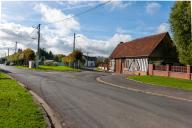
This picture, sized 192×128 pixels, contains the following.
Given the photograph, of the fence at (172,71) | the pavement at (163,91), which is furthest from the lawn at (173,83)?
the fence at (172,71)

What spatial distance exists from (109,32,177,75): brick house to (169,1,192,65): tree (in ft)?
22.9

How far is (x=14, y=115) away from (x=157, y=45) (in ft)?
135

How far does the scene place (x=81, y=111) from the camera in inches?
508

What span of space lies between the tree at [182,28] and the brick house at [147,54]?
697cm

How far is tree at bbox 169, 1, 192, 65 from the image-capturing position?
131 feet

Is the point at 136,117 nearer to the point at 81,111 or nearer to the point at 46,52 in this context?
the point at 81,111

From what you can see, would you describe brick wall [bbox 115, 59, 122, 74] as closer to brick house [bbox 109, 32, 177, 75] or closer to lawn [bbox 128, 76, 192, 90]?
brick house [bbox 109, 32, 177, 75]

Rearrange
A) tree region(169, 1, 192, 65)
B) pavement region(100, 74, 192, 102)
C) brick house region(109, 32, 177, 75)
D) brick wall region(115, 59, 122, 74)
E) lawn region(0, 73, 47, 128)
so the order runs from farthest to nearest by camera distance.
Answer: brick wall region(115, 59, 122, 74) < brick house region(109, 32, 177, 75) < tree region(169, 1, 192, 65) < pavement region(100, 74, 192, 102) < lawn region(0, 73, 47, 128)

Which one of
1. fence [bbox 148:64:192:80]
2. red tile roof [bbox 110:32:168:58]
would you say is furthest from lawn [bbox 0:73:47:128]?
red tile roof [bbox 110:32:168:58]

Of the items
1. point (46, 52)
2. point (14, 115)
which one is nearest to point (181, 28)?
point (14, 115)

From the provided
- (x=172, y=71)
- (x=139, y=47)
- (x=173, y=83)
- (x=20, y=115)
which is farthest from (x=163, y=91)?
(x=139, y=47)

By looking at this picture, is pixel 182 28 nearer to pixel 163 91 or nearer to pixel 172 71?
pixel 172 71

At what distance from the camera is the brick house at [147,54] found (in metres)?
49.8

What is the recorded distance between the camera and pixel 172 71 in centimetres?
4128
